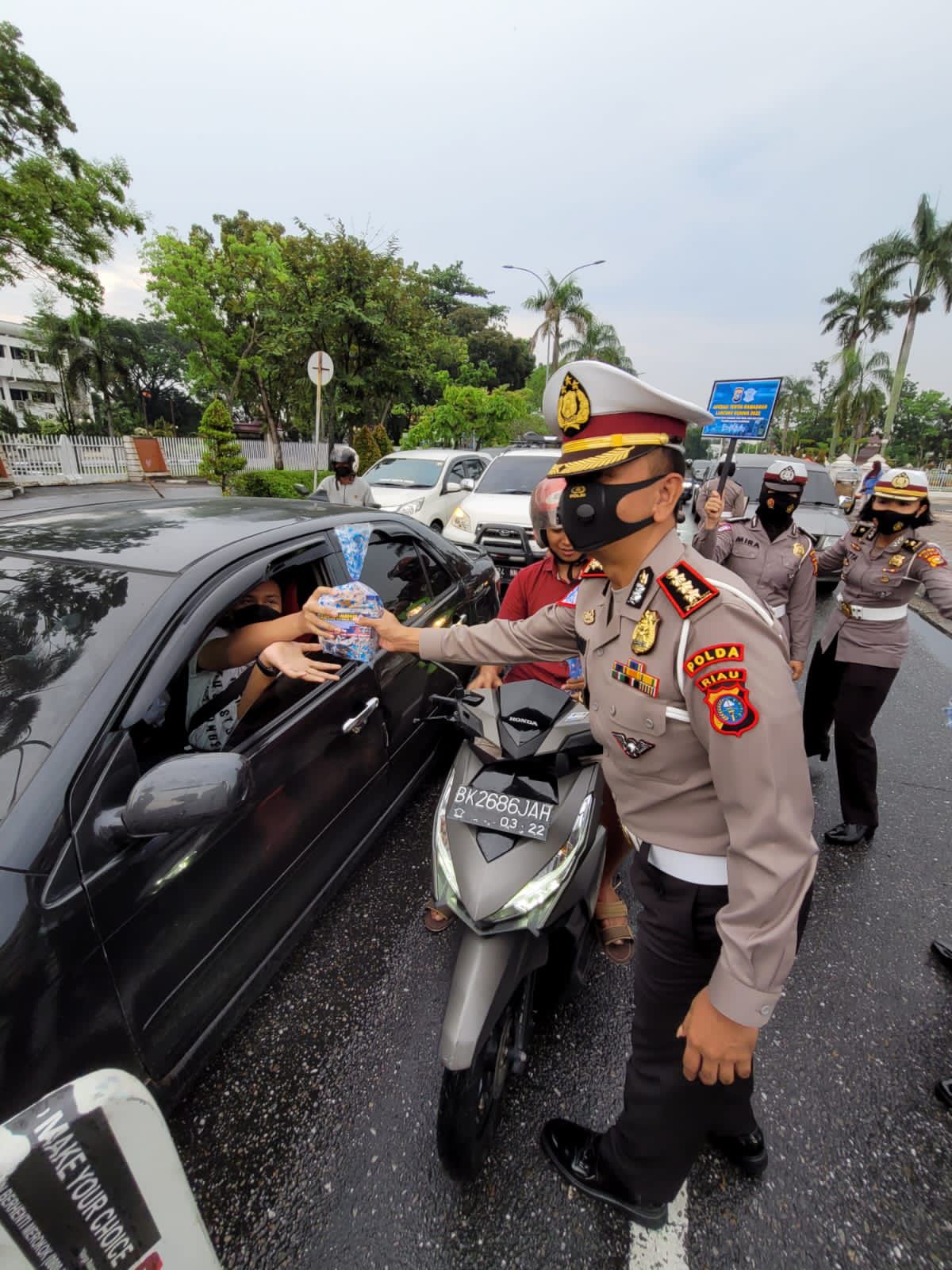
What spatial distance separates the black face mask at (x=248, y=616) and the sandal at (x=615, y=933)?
1.66m

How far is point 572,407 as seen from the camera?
1.23 m

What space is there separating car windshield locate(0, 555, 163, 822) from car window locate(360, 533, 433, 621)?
114 cm

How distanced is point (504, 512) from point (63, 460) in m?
15.1

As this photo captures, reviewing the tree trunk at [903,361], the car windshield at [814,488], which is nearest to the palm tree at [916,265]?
the tree trunk at [903,361]

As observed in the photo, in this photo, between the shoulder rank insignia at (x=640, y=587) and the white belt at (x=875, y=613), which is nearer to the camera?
the shoulder rank insignia at (x=640, y=587)

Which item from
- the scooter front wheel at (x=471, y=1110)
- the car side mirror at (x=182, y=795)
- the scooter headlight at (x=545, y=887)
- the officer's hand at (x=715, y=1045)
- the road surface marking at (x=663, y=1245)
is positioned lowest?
the road surface marking at (x=663, y=1245)

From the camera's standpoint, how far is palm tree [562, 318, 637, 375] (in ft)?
108

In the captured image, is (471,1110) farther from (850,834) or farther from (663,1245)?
(850,834)

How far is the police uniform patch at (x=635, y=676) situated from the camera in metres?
1.13

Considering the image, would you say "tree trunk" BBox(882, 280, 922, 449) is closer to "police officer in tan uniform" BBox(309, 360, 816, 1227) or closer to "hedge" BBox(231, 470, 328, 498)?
"hedge" BBox(231, 470, 328, 498)

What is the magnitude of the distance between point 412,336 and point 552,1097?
59.2ft

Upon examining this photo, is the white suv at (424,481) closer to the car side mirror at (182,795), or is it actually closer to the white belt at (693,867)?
the car side mirror at (182,795)

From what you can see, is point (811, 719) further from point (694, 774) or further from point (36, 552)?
point (36, 552)

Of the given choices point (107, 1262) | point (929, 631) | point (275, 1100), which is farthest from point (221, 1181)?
point (929, 631)
